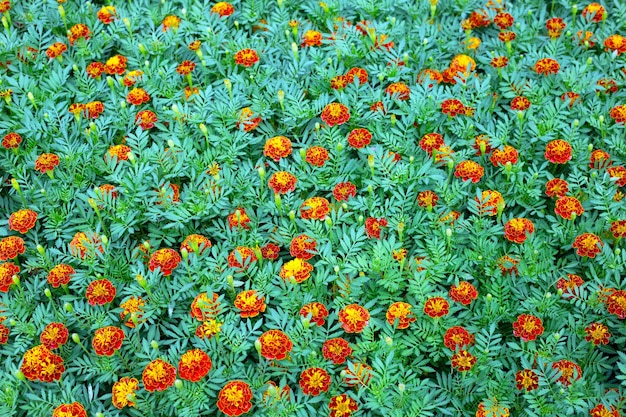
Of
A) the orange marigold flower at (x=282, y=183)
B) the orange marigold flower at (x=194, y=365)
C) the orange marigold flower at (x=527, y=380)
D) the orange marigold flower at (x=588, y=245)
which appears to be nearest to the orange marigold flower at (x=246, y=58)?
the orange marigold flower at (x=282, y=183)

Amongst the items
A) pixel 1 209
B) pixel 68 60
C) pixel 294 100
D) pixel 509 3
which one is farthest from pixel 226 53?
pixel 509 3

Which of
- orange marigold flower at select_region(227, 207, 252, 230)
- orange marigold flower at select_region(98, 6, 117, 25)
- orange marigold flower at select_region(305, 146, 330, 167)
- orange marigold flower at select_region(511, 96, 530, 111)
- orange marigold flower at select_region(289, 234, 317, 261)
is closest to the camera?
orange marigold flower at select_region(289, 234, 317, 261)

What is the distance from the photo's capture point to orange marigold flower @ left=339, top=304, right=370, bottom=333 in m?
2.23

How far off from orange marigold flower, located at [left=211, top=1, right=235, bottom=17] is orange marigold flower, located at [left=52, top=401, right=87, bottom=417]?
6.18 feet

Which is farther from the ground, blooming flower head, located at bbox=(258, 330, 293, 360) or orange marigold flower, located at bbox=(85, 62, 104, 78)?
orange marigold flower, located at bbox=(85, 62, 104, 78)

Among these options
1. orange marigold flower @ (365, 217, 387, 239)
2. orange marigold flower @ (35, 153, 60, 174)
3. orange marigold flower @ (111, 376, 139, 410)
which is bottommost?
orange marigold flower @ (111, 376, 139, 410)

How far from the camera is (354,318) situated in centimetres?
225

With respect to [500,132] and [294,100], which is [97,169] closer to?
[294,100]

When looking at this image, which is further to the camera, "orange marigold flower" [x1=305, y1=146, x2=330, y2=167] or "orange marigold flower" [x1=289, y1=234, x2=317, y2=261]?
"orange marigold flower" [x1=305, y1=146, x2=330, y2=167]

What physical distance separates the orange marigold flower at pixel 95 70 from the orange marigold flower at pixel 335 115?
3.35 feet

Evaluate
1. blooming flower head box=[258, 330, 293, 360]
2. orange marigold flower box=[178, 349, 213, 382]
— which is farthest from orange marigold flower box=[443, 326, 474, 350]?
orange marigold flower box=[178, 349, 213, 382]

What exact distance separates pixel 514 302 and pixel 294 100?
1.18 metres

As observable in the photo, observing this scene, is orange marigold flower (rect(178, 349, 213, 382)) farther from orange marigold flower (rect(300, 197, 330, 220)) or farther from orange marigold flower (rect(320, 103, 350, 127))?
orange marigold flower (rect(320, 103, 350, 127))

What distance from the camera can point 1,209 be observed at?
9.06ft
